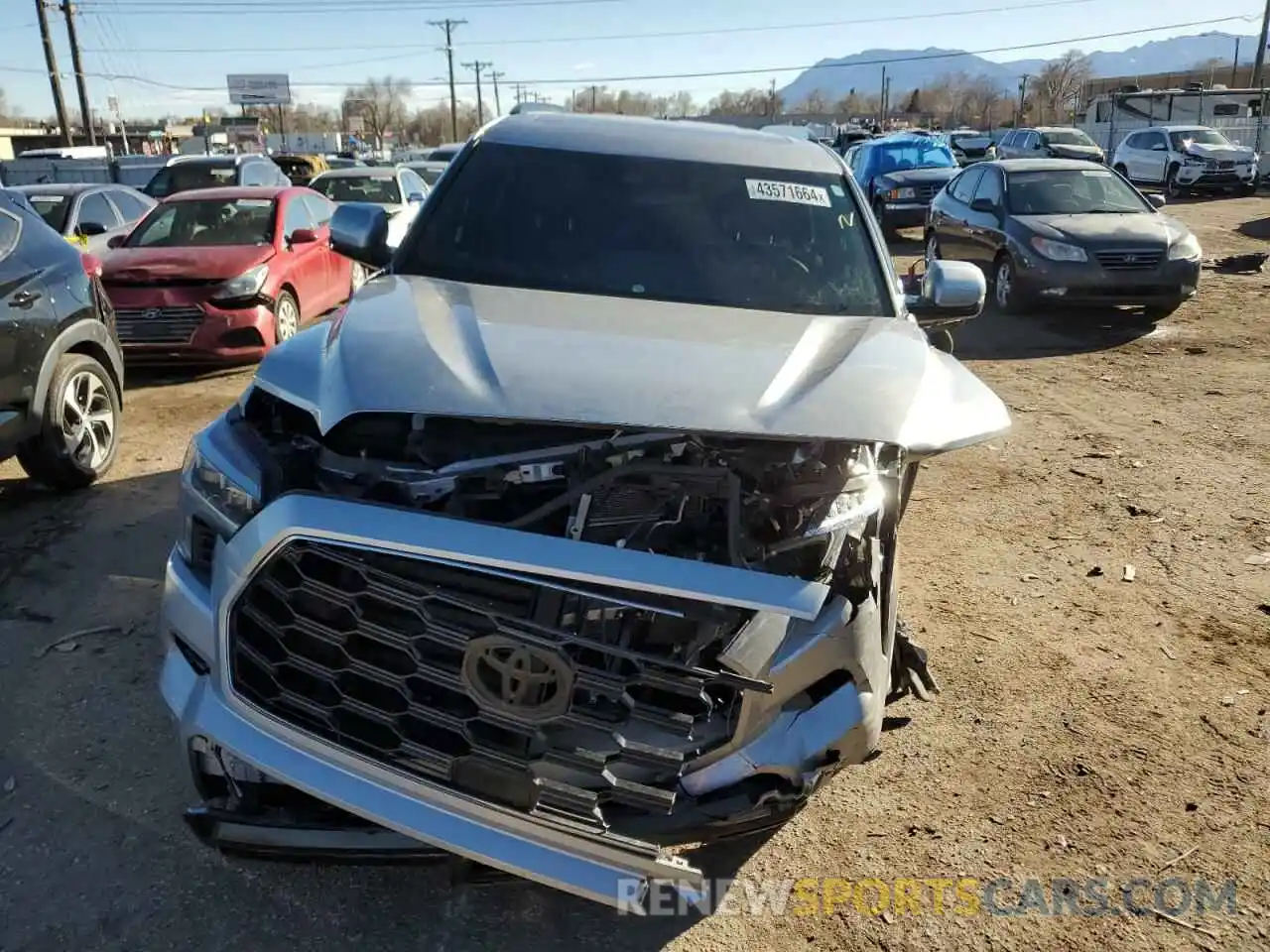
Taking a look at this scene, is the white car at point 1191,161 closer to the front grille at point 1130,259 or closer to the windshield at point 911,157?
the windshield at point 911,157

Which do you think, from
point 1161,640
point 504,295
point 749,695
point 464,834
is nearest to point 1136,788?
point 1161,640

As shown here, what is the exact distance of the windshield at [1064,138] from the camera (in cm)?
2716

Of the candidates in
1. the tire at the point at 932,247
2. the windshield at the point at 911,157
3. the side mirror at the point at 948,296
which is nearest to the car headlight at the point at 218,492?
the side mirror at the point at 948,296

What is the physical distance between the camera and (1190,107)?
114 feet

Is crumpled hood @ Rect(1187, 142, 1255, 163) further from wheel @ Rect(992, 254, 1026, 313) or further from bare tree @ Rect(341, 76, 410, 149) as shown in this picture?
bare tree @ Rect(341, 76, 410, 149)

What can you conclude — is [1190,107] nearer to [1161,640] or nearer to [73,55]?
[1161,640]

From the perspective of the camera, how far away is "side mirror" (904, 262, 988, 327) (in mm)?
3957

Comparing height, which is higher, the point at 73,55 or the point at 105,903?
the point at 73,55

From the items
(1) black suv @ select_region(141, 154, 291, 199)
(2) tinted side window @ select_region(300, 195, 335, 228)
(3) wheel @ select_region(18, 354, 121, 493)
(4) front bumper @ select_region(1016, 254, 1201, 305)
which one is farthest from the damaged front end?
(1) black suv @ select_region(141, 154, 291, 199)

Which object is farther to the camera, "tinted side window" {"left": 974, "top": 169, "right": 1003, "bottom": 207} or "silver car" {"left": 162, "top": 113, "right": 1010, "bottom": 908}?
"tinted side window" {"left": 974, "top": 169, "right": 1003, "bottom": 207}

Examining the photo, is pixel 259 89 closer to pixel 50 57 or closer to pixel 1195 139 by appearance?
pixel 50 57

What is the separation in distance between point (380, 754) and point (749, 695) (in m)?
0.80

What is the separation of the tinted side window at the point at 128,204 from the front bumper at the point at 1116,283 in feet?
32.9

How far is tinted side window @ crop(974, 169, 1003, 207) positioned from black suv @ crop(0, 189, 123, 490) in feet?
30.1
